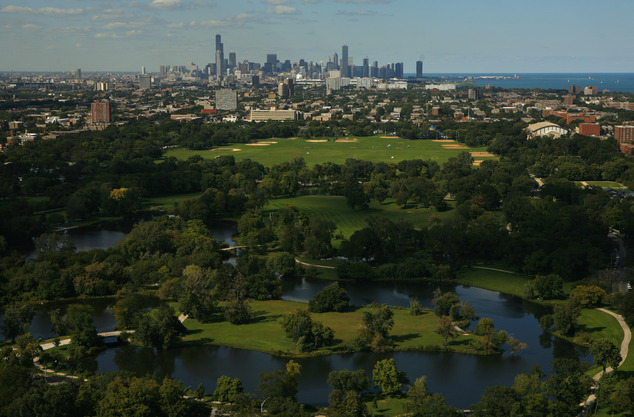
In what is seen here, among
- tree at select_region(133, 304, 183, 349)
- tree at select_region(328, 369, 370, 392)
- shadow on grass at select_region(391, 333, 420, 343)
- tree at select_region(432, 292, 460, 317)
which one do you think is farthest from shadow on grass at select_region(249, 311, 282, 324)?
tree at select_region(328, 369, 370, 392)

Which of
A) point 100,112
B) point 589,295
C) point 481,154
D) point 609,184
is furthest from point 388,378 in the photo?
point 100,112

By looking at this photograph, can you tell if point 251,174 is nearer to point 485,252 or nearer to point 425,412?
→ point 485,252

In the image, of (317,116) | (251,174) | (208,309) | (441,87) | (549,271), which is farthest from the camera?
(441,87)

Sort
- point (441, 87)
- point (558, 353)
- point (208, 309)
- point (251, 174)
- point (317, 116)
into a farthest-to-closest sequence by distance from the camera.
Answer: point (441, 87)
point (317, 116)
point (251, 174)
point (208, 309)
point (558, 353)

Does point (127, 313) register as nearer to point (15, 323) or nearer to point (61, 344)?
point (61, 344)

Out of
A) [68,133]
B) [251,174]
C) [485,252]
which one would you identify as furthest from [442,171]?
[68,133]

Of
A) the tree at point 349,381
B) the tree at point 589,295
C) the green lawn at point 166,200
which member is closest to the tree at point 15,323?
the tree at point 349,381
